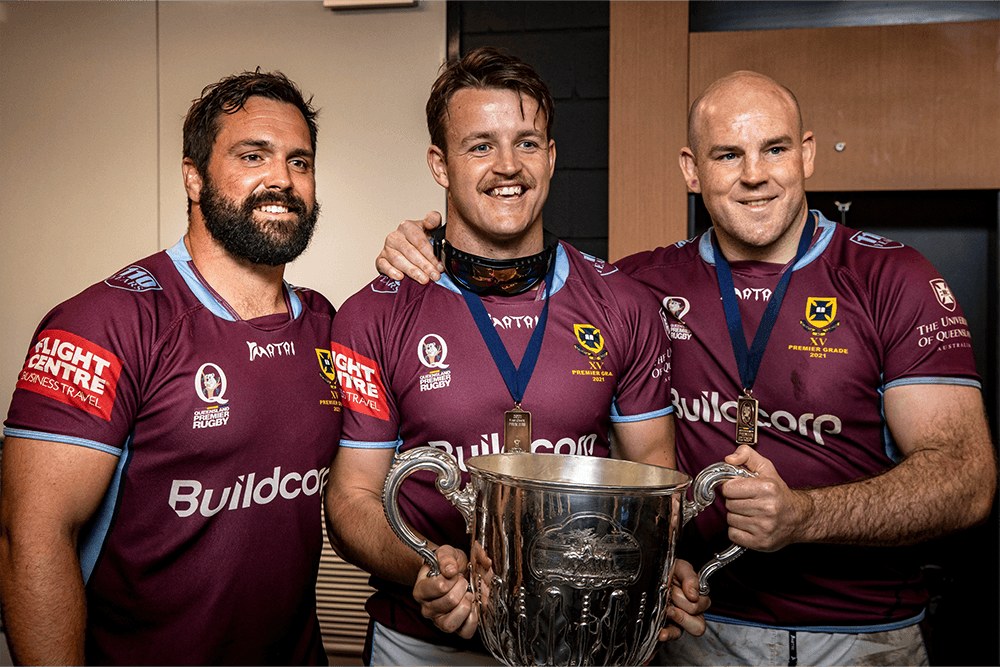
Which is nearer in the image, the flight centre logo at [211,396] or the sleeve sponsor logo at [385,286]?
the flight centre logo at [211,396]

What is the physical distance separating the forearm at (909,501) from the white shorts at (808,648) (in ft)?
0.91

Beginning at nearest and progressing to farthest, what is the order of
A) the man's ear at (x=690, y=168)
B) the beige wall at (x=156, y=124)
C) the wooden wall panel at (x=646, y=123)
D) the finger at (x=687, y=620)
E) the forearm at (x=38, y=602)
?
the finger at (x=687, y=620)
the forearm at (x=38, y=602)
the man's ear at (x=690, y=168)
the wooden wall panel at (x=646, y=123)
the beige wall at (x=156, y=124)

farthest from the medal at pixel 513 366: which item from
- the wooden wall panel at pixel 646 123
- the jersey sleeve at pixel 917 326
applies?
the wooden wall panel at pixel 646 123

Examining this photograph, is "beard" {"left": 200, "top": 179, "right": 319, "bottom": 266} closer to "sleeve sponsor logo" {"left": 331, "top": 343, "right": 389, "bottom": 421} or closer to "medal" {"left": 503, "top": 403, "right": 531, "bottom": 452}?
"sleeve sponsor logo" {"left": 331, "top": 343, "right": 389, "bottom": 421}

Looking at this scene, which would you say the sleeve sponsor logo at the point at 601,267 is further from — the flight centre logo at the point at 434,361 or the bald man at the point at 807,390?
the flight centre logo at the point at 434,361

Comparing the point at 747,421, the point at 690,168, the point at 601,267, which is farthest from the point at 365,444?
the point at 690,168

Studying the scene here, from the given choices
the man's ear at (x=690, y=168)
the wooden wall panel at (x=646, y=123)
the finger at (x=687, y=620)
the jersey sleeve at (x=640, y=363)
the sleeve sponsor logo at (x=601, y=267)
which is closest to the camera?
the finger at (x=687, y=620)

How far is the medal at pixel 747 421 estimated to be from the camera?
5.30 feet

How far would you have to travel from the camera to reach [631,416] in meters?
1.69

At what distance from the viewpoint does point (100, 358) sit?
140 cm

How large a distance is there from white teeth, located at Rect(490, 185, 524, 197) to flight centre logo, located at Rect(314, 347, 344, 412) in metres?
0.50

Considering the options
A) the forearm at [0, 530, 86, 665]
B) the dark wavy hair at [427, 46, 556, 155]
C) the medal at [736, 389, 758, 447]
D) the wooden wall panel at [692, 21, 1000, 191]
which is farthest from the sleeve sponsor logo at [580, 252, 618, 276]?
the wooden wall panel at [692, 21, 1000, 191]

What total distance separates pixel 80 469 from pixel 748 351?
1.33 m

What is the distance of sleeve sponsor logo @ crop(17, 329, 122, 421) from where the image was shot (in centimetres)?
137
